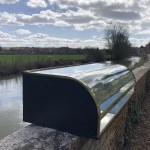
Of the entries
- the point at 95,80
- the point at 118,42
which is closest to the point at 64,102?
the point at 95,80

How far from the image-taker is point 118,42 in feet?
200

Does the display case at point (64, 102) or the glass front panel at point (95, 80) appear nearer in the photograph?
the display case at point (64, 102)

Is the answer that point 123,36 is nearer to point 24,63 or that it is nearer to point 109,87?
point 24,63

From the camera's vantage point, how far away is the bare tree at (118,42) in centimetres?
5988

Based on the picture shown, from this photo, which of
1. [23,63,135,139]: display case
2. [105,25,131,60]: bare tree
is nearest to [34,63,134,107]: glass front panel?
[23,63,135,139]: display case

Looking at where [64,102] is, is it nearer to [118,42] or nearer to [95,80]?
[95,80]

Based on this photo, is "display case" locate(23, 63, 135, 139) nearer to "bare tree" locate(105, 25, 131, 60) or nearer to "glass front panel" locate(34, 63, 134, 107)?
"glass front panel" locate(34, 63, 134, 107)

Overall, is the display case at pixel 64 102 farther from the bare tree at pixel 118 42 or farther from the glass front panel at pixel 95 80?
the bare tree at pixel 118 42

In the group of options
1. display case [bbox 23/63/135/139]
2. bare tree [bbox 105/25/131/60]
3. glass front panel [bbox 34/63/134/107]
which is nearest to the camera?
display case [bbox 23/63/135/139]

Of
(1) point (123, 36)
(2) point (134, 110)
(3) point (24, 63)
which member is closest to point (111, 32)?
(1) point (123, 36)

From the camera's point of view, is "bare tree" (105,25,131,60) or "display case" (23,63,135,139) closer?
"display case" (23,63,135,139)

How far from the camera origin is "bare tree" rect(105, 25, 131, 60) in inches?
2357

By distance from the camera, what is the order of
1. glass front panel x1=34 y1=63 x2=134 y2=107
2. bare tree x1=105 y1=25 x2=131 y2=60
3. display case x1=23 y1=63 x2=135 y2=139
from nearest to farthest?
display case x1=23 y1=63 x2=135 y2=139
glass front panel x1=34 y1=63 x2=134 y2=107
bare tree x1=105 y1=25 x2=131 y2=60

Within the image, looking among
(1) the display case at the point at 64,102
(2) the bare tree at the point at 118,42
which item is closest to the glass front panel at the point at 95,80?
(1) the display case at the point at 64,102
